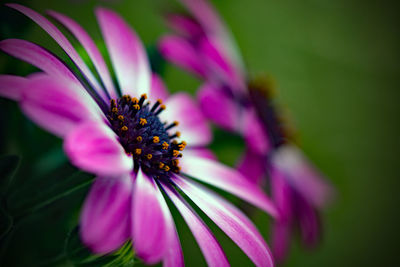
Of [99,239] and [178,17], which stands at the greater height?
[178,17]

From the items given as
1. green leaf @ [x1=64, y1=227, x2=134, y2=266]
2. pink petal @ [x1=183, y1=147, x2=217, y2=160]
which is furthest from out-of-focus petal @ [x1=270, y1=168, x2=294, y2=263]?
green leaf @ [x1=64, y1=227, x2=134, y2=266]

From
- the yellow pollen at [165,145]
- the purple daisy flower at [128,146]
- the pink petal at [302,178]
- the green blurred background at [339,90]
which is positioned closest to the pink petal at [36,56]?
the purple daisy flower at [128,146]

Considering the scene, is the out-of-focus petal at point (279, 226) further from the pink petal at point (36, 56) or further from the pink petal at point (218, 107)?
the pink petal at point (36, 56)

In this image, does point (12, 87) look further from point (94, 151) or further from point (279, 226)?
point (279, 226)

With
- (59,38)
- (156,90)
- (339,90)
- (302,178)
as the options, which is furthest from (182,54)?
(339,90)

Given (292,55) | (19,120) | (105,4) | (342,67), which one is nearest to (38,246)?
(19,120)

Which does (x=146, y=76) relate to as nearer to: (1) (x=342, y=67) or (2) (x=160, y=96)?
(2) (x=160, y=96)
